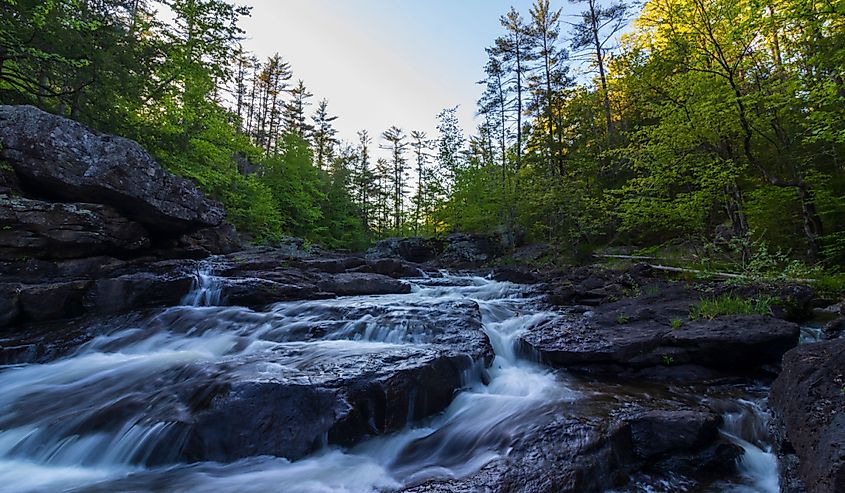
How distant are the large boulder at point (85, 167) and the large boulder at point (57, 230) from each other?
0.44 metres

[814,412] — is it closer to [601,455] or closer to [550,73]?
[601,455]

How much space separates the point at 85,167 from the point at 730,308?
43.3 feet

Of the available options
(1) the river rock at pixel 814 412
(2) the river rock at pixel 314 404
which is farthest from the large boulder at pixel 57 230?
(1) the river rock at pixel 814 412

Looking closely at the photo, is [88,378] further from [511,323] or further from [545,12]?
[545,12]

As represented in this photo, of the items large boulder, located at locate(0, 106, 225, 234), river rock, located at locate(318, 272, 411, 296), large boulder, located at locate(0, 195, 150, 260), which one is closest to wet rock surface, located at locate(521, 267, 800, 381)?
river rock, located at locate(318, 272, 411, 296)

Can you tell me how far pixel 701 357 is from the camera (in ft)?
18.4

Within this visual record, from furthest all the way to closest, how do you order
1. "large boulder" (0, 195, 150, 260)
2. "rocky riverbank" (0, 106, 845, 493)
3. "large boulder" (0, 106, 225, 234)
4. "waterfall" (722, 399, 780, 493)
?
"large boulder" (0, 106, 225, 234) < "large boulder" (0, 195, 150, 260) < "rocky riverbank" (0, 106, 845, 493) < "waterfall" (722, 399, 780, 493)

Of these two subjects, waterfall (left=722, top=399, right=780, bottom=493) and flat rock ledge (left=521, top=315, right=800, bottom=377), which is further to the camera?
flat rock ledge (left=521, top=315, right=800, bottom=377)

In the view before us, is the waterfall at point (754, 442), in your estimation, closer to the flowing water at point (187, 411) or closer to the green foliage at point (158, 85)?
the flowing water at point (187, 411)

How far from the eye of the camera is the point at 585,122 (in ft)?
71.5

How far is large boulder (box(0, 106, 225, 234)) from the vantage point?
26.4 feet

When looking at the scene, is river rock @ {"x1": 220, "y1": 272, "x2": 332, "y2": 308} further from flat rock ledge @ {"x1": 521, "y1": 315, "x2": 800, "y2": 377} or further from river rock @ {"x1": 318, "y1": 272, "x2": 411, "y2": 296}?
flat rock ledge @ {"x1": 521, "y1": 315, "x2": 800, "y2": 377}

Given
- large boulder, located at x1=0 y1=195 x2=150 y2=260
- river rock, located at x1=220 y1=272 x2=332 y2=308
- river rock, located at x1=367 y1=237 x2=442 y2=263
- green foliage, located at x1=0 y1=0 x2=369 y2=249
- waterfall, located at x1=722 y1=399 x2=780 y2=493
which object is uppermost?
green foliage, located at x1=0 y1=0 x2=369 y2=249

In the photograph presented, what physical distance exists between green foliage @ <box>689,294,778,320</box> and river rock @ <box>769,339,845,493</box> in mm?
2465
